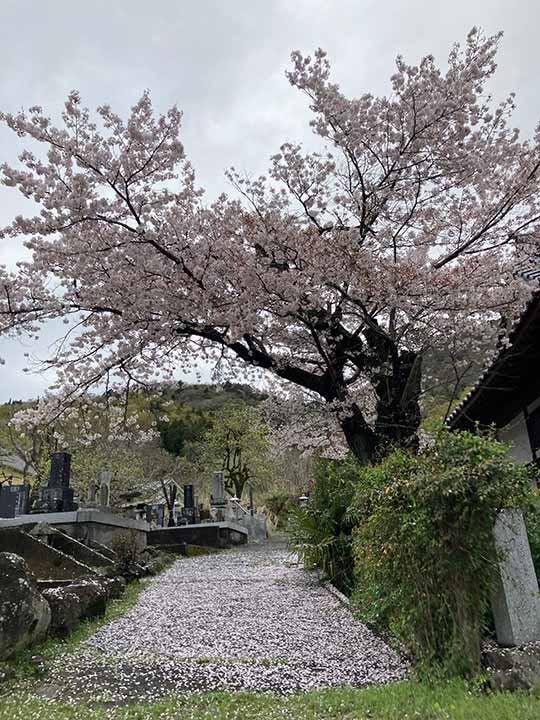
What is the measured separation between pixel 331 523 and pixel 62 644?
3963 mm

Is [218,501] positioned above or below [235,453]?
below

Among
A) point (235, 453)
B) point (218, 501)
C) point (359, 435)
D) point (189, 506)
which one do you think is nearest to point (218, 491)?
point (218, 501)

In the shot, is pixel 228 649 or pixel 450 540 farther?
pixel 228 649

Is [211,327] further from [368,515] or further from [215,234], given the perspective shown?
[368,515]

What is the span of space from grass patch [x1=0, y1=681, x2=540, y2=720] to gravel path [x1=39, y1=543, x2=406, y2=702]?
239 millimetres

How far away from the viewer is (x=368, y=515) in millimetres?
4227

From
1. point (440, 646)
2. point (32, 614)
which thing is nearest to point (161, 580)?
point (32, 614)

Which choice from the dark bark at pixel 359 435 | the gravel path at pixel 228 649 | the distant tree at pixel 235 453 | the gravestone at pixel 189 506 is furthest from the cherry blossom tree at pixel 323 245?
the distant tree at pixel 235 453

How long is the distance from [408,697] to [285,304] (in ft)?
15.9

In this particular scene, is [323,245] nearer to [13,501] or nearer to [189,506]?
[13,501]

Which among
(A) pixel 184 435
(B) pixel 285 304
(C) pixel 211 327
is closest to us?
(B) pixel 285 304

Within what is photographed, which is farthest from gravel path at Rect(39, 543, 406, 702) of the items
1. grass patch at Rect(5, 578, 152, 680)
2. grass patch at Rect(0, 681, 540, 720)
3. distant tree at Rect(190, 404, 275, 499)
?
distant tree at Rect(190, 404, 275, 499)

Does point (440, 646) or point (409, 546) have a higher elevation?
point (409, 546)

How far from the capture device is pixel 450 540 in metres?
3.23
